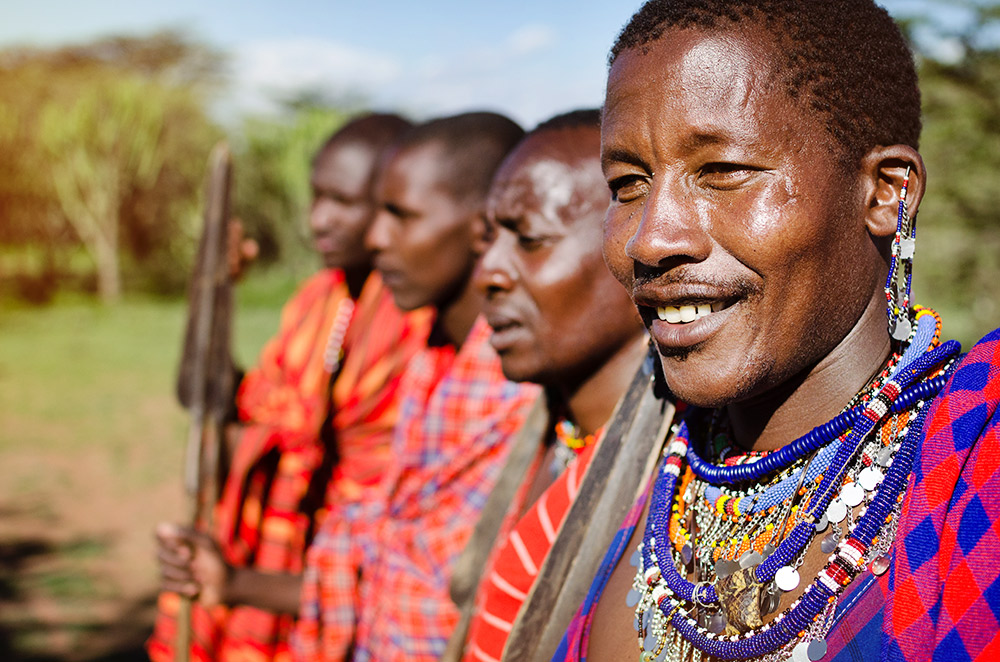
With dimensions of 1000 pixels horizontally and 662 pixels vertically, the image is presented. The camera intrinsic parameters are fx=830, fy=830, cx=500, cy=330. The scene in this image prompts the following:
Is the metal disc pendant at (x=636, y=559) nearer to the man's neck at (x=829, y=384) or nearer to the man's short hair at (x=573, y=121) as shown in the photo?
the man's neck at (x=829, y=384)

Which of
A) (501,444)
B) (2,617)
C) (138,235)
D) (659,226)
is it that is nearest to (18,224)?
(138,235)

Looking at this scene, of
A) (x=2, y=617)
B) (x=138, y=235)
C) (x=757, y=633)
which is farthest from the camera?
(x=138, y=235)

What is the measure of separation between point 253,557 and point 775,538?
2967mm

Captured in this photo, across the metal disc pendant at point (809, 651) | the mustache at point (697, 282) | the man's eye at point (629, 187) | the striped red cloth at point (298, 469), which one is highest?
the man's eye at point (629, 187)

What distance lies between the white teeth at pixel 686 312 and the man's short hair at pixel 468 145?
6.44ft

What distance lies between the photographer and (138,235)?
21.5 metres

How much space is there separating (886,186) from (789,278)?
0.22 meters

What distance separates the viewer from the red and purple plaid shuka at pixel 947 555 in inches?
36.3

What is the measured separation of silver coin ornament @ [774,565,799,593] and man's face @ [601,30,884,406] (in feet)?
0.85

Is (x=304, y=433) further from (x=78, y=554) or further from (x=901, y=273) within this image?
(x=78, y=554)

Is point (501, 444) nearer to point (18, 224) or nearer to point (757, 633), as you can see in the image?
point (757, 633)

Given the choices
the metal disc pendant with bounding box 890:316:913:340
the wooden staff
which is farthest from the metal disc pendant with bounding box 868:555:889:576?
the wooden staff

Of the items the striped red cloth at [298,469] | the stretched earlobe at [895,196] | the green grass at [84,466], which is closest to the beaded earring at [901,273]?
the stretched earlobe at [895,196]

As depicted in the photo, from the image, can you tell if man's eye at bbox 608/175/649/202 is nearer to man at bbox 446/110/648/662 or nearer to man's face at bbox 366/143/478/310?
man at bbox 446/110/648/662
